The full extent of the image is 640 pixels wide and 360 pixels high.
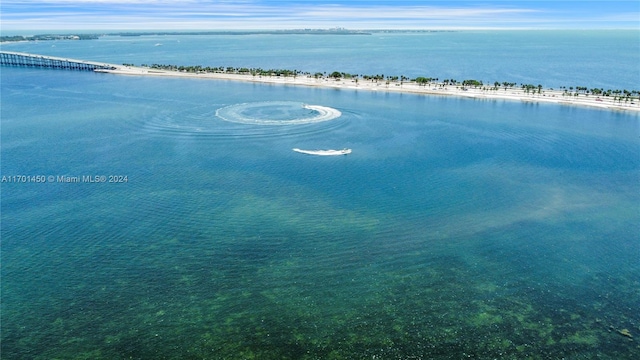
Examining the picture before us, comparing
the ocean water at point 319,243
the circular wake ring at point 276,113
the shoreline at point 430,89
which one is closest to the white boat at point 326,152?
the ocean water at point 319,243

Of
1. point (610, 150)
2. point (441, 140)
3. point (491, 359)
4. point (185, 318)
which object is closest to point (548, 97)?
point (610, 150)

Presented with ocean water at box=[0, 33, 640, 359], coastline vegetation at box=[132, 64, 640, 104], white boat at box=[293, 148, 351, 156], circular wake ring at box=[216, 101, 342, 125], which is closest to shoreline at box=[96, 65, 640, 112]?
coastline vegetation at box=[132, 64, 640, 104]

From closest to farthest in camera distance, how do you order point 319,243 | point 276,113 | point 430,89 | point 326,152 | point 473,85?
1. point 319,243
2. point 326,152
3. point 276,113
4. point 430,89
5. point 473,85

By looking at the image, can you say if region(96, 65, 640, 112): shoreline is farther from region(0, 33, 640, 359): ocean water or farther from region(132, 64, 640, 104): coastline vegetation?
region(0, 33, 640, 359): ocean water

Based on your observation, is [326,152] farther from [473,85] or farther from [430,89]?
[473,85]

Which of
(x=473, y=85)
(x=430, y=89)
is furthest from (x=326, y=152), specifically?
(x=473, y=85)

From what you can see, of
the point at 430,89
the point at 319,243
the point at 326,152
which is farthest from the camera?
the point at 430,89

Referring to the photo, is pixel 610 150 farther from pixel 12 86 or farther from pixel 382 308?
pixel 12 86
